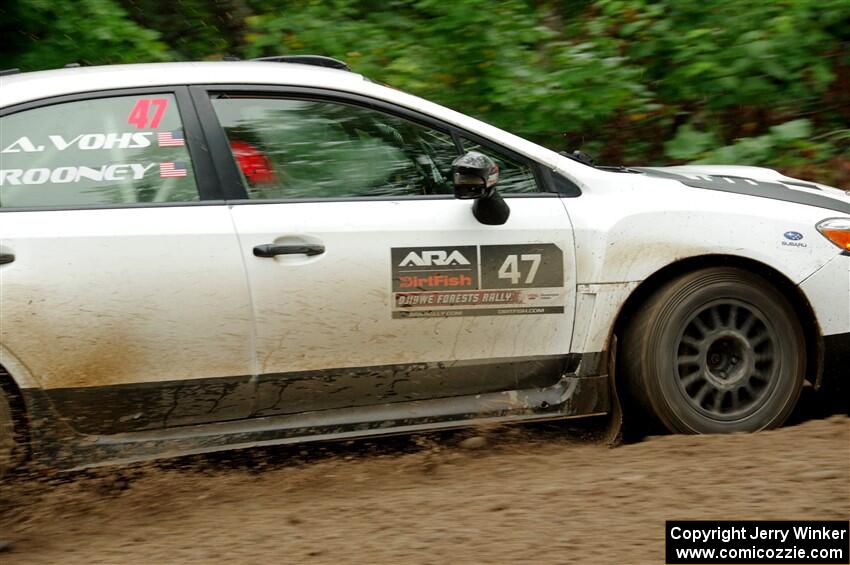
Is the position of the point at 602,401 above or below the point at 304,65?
below

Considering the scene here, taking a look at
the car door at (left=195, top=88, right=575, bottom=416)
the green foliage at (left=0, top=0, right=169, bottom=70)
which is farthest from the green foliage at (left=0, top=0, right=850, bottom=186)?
the car door at (left=195, top=88, right=575, bottom=416)

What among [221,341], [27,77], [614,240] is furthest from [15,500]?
[614,240]

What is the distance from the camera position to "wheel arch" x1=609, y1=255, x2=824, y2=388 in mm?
4527

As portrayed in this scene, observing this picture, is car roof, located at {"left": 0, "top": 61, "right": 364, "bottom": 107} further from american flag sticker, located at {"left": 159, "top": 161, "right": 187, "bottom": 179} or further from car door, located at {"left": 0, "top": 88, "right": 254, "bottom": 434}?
american flag sticker, located at {"left": 159, "top": 161, "right": 187, "bottom": 179}

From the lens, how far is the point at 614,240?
445 cm

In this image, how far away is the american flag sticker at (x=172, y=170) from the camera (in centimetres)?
424

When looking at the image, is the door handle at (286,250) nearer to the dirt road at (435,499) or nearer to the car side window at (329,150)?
the car side window at (329,150)

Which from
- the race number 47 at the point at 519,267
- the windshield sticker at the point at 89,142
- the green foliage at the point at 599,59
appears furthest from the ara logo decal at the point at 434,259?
the green foliage at the point at 599,59

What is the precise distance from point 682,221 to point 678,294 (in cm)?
30

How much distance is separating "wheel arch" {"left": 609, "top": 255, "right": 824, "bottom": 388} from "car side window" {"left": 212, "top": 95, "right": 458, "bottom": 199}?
0.90 meters

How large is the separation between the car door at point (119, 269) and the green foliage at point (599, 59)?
3.22 metres

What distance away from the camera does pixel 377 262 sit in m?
4.25

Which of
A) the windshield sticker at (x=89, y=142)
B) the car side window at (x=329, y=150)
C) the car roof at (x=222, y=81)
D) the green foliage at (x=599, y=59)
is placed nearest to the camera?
the windshield sticker at (x=89, y=142)

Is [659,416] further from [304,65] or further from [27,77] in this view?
[27,77]
